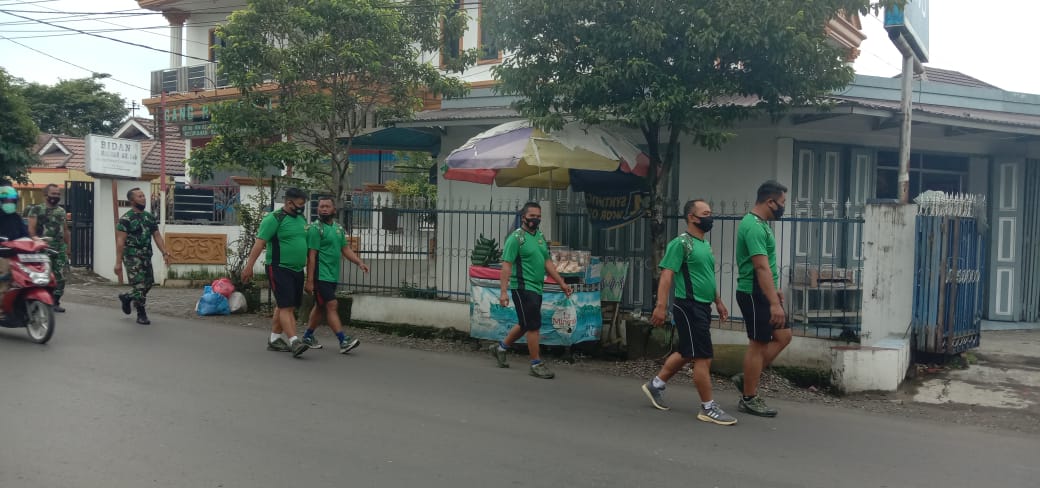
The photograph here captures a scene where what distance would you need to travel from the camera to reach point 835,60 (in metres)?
7.84

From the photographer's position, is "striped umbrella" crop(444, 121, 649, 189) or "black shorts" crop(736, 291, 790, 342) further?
"striped umbrella" crop(444, 121, 649, 189)

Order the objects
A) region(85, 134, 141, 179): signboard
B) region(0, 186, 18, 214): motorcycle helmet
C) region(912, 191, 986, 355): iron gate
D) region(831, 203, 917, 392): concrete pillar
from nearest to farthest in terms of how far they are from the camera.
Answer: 1. region(831, 203, 917, 392): concrete pillar
2. region(912, 191, 986, 355): iron gate
3. region(0, 186, 18, 214): motorcycle helmet
4. region(85, 134, 141, 179): signboard

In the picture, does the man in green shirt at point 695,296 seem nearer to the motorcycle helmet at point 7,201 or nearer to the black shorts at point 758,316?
the black shorts at point 758,316

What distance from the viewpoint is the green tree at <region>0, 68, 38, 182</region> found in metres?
16.8

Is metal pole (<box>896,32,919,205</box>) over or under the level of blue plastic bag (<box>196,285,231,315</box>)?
over

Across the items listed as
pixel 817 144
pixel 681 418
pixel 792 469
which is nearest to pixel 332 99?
pixel 817 144

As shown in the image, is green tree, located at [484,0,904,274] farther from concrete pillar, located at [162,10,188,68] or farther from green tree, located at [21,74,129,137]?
green tree, located at [21,74,129,137]

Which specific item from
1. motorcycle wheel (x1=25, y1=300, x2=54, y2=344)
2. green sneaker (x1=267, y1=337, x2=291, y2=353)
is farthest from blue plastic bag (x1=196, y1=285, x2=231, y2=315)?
green sneaker (x1=267, y1=337, x2=291, y2=353)

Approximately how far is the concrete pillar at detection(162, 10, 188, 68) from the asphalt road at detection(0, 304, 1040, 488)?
19.3m

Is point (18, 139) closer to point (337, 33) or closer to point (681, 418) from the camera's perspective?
point (337, 33)

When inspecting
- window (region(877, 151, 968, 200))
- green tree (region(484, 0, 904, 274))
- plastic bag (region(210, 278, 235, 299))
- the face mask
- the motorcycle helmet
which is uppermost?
green tree (region(484, 0, 904, 274))

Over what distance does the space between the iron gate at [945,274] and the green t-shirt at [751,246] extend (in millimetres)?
2135

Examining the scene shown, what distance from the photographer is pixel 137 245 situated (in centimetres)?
1003

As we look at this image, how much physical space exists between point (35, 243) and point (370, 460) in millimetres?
5673
